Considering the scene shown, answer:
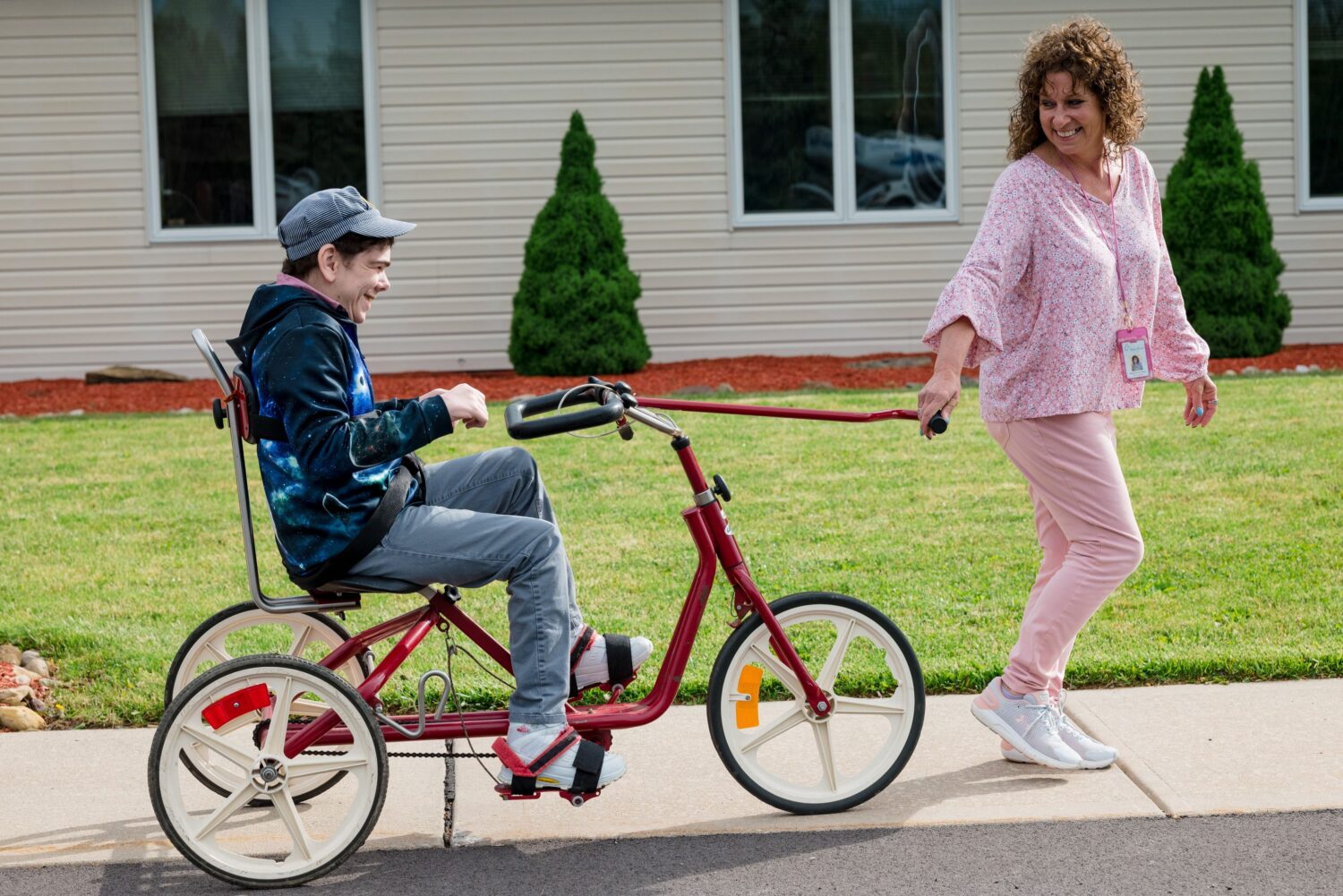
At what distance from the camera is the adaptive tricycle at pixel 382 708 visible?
3.98 metres

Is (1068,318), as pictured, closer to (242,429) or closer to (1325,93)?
(242,429)

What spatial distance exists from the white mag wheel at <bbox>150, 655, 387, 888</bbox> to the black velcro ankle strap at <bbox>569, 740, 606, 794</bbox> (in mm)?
473

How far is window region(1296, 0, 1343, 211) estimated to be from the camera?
1459 cm

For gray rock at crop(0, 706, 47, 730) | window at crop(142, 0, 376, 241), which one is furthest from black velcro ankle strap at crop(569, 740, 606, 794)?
window at crop(142, 0, 376, 241)

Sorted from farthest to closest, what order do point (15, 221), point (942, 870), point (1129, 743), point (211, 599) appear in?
point (15, 221), point (211, 599), point (1129, 743), point (942, 870)

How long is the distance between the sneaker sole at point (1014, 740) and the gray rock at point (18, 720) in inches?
119

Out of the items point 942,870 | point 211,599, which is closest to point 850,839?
point 942,870

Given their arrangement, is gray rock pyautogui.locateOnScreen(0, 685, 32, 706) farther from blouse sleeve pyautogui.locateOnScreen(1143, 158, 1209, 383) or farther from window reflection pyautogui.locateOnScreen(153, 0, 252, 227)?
window reflection pyautogui.locateOnScreen(153, 0, 252, 227)

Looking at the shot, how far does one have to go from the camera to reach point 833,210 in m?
14.5

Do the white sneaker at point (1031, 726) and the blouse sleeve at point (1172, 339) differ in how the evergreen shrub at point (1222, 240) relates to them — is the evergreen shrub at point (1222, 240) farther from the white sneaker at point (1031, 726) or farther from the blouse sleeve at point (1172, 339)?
the white sneaker at point (1031, 726)

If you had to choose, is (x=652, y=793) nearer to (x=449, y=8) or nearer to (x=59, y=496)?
(x=59, y=496)

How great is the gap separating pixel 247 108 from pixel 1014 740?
11.3 meters

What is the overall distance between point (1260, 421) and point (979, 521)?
292 cm

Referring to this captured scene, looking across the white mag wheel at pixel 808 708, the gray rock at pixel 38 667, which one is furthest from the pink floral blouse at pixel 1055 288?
the gray rock at pixel 38 667
